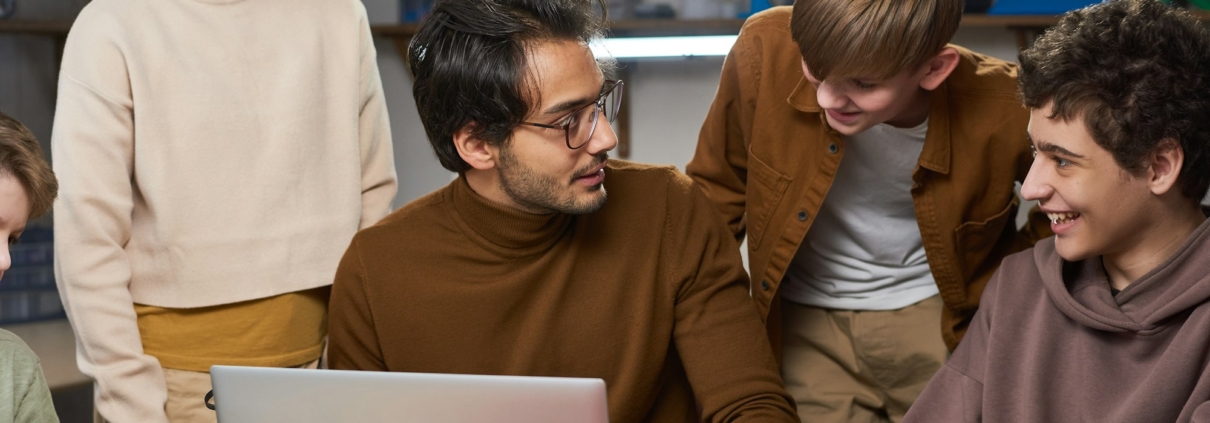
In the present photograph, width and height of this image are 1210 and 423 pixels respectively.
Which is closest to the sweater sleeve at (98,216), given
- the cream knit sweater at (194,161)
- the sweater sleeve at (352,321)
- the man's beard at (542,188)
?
the cream knit sweater at (194,161)

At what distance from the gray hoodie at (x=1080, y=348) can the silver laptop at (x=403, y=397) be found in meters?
0.59

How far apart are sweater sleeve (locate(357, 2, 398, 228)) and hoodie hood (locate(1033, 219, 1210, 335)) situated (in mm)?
1025

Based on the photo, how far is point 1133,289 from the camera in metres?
1.38

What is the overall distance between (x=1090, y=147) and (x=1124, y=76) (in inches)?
3.7

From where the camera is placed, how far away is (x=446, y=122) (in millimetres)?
1550

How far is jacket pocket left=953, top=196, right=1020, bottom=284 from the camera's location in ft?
5.74

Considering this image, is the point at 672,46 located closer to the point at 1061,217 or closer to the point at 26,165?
the point at 1061,217

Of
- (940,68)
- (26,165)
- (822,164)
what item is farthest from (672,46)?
(26,165)

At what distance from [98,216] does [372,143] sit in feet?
1.47

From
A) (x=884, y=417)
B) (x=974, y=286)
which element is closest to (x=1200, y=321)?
(x=974, y=286)

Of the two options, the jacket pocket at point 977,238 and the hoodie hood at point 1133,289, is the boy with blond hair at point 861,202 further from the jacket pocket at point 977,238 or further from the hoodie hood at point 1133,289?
the hoodie hood at point 1133,289

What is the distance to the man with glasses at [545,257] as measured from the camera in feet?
4.93

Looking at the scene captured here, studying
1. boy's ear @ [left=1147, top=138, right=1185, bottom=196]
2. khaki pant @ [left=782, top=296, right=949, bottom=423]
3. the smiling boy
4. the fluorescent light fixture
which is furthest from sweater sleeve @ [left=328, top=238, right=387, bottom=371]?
the fluorescent light fixture

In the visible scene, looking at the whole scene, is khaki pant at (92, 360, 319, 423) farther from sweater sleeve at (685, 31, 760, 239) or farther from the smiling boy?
the smiling boy
